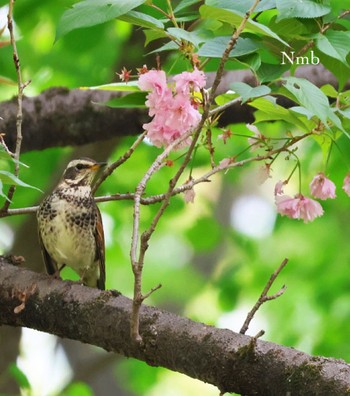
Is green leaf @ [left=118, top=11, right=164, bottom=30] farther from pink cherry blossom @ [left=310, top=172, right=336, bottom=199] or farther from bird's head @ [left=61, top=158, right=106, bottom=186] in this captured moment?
bird's head @ [left=61, top=158, right=106, bottom=186]

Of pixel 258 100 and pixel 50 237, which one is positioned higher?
pixel 258 100

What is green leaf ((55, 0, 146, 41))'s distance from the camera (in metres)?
2.52

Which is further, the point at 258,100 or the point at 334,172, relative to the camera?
the point at 334,172

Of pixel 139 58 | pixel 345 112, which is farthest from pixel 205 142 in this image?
pixel 139 58

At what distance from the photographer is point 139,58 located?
5.59m

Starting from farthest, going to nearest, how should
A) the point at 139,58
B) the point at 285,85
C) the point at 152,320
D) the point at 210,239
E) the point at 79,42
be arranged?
the point at 210,239
the point at 79,42
the point at 139,58
the point at 152,320
the point at 285,85

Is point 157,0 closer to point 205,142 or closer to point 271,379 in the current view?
point 205,142

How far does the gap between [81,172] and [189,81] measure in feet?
7.50

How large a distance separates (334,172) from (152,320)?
3095 millimetres

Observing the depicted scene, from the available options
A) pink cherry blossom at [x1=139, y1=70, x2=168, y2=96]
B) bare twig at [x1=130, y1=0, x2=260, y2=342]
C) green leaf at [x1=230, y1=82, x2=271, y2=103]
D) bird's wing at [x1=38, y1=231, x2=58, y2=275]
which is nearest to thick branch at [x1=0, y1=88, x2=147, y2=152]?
bird's wing at [x1=38, y1=231, x2=58, y2=275]

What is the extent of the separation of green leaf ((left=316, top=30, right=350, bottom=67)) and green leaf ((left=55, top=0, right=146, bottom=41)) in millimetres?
541

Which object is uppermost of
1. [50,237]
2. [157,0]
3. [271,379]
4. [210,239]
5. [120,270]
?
[157,0]

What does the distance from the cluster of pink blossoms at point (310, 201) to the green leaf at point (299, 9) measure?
30.9 inches

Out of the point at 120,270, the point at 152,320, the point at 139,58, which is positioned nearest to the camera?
the point at 152,320
